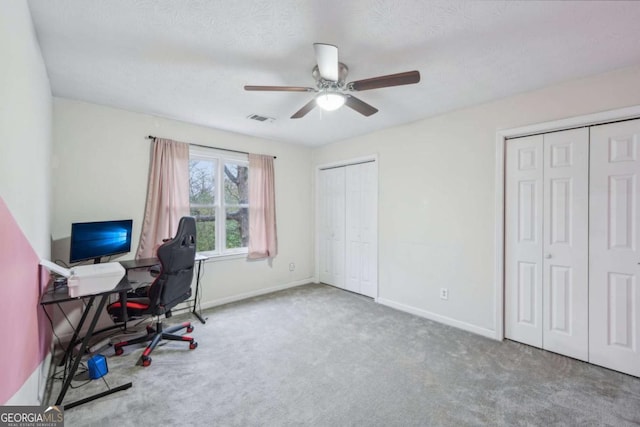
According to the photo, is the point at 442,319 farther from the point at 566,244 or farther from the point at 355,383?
the point at 355,383

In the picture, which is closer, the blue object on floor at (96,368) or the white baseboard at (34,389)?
the white baseboard at (34,389)

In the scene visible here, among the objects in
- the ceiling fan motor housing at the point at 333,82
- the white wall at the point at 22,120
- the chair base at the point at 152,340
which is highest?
the ceiling fan motor housing at the point at 333,82

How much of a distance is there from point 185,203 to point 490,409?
3.71 m

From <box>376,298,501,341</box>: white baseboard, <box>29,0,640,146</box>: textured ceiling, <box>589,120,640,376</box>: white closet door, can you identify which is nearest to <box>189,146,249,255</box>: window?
<box>29,0,640,146</box>: textured ceiling

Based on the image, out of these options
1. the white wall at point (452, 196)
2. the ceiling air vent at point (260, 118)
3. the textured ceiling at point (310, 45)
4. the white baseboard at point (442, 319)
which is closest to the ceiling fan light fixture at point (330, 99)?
the textured ceiling at point (310, 45)

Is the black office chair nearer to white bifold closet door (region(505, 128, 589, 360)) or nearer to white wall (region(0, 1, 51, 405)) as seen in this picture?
white wall (region(0, 1, 51, 405))

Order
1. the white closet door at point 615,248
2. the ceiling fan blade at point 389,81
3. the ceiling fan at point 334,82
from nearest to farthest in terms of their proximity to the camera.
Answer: the ceiling fan at point 334,82 → the ceiling fan blade at point 389,81 → the white closet door at point 615,248

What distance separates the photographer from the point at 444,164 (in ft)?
10.7

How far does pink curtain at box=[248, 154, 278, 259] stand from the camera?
13.9 ft

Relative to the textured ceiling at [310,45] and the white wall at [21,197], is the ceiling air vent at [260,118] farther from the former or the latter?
the white wall at [21,197]

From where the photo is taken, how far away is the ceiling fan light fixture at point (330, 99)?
2148 mm

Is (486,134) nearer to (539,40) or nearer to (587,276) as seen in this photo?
(539,40)

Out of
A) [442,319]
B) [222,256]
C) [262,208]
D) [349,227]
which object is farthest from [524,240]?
[222,256]

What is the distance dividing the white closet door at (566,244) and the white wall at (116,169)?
11.7ft
